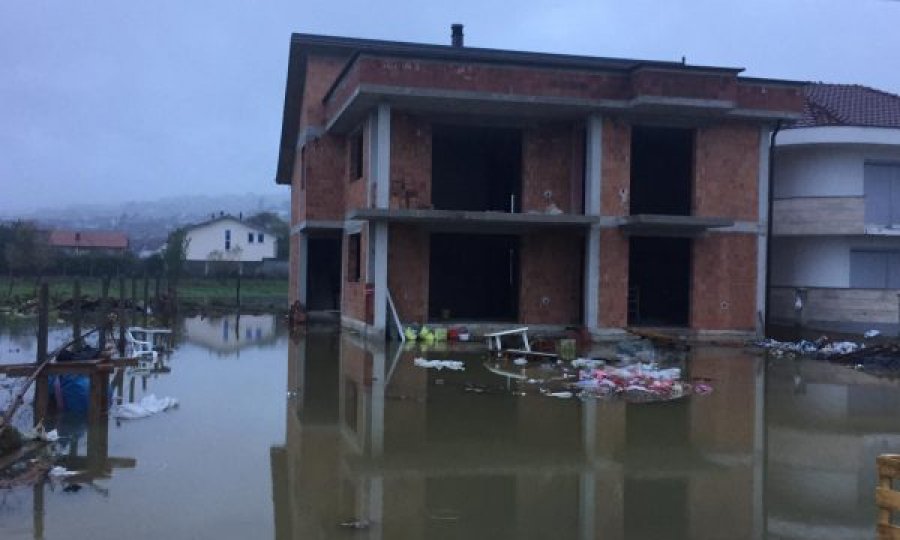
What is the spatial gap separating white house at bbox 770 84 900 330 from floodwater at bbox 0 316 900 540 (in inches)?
423

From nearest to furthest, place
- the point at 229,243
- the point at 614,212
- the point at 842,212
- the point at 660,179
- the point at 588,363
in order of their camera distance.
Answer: the point at 588,363, the point at 614,212, the point at 842,212, the point at 660,179, the point at 229,243

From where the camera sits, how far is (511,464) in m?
9.03

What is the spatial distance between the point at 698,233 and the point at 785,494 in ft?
51.3

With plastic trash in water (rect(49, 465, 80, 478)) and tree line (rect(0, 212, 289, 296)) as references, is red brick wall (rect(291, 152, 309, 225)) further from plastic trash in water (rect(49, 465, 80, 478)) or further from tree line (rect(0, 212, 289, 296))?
plastic trash in water (rect(49, 465, 80, 478))

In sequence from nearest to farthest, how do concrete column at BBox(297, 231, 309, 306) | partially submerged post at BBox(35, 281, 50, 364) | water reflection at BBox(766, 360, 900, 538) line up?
water reflection at BBox(766, 360, 900, 538)
partially submerged post at BBox(35, 281, 50, 364)
concrete column at BBox(297, 231, 309, 306)

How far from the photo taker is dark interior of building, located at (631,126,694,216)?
27906 mm

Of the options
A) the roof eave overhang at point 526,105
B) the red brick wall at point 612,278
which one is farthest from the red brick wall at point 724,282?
the roof eave overhang at point 526,105

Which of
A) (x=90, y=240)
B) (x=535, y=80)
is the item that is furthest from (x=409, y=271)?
(x=90, y=240)

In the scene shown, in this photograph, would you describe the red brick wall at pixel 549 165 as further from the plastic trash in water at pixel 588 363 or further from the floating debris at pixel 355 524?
the floating debris at pixel 355 524

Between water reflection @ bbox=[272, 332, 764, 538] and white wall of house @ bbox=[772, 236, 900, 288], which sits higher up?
white wall of house @ bbox=[772, 236, 900, 288]

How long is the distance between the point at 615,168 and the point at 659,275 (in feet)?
21.8

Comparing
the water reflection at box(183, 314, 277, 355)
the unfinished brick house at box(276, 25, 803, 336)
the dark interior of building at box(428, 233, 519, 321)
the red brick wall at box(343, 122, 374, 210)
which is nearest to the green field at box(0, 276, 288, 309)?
the water reflection at box(183, 314, 277, 355)

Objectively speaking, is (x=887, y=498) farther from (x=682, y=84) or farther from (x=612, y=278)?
(x=682, y=84)

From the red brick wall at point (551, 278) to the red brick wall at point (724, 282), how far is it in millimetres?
3076
